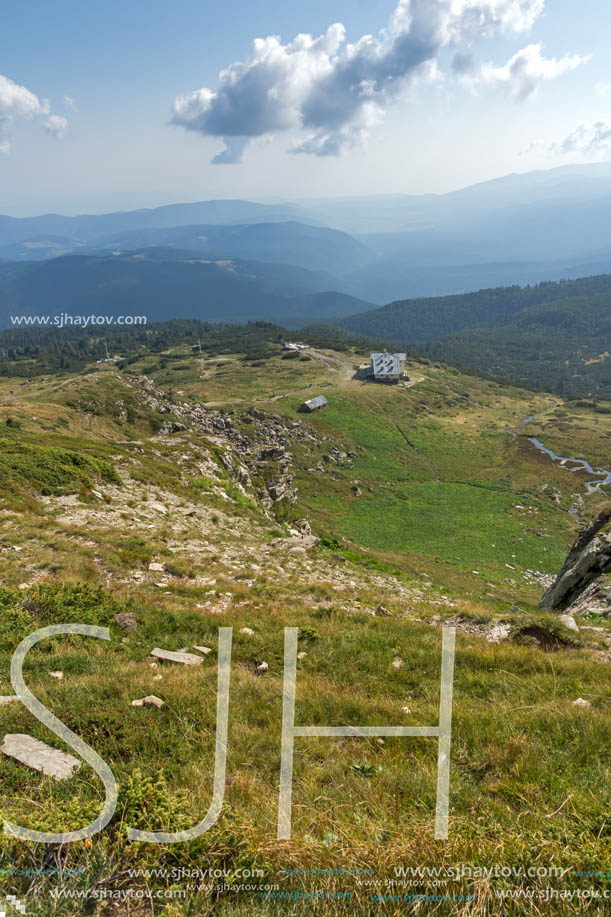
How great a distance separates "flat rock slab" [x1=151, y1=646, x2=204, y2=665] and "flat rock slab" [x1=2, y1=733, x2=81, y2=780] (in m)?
2.52

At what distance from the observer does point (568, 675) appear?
680 centimetres

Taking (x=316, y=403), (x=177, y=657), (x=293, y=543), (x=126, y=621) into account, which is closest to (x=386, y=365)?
(x=316, y=403)

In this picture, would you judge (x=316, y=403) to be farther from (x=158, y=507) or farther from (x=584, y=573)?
(x=584, y=573)

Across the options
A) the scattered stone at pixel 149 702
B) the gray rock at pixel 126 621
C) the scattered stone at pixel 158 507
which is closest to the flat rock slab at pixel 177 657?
the gray rock at pixel 126 621

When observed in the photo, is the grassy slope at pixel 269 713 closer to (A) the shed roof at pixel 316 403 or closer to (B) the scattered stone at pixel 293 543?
(B) the scattered stone at pixel 293 543

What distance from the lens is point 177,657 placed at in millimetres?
7242

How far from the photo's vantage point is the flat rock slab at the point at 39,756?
421 centimetres

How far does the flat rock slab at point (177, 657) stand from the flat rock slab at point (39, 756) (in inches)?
99.3

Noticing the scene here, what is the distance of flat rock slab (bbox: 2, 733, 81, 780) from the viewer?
4.21 metres

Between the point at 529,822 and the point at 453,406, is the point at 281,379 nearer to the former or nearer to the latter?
the point at 453,406

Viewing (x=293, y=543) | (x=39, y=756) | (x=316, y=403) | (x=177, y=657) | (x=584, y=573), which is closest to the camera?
(x=39, y=756)

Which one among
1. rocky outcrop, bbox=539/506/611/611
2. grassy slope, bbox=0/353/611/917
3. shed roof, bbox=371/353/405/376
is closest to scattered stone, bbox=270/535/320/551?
grassy slope, bbox=0/353/611/917

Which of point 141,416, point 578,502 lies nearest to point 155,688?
point 141,416

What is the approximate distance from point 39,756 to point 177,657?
9.49 ft
